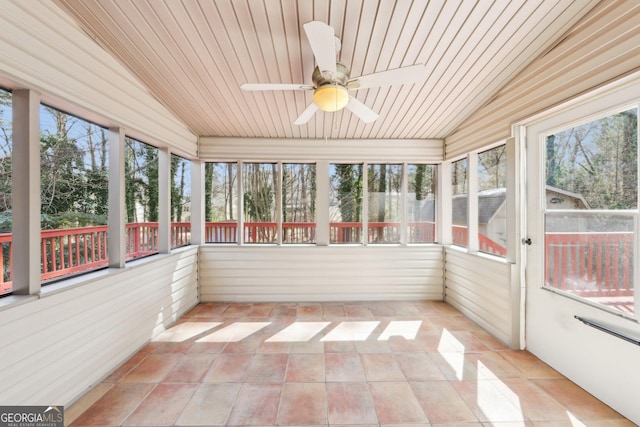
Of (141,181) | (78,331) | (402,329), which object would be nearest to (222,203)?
(141,181)

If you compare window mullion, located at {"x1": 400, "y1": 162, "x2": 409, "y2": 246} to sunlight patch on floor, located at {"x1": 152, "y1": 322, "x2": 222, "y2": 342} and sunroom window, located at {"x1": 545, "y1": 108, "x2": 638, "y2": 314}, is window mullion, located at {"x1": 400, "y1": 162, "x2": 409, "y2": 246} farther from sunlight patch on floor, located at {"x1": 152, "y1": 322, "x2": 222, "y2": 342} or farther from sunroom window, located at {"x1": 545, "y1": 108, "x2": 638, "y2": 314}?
sunlight patch on floor, located at {"x1": 152, "y1": 322, "x2": 222, "y2": 342}

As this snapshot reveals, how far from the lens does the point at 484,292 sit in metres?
3.12

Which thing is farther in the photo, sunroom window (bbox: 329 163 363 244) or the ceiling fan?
sunroom window (bbox: 329 163 363 244)

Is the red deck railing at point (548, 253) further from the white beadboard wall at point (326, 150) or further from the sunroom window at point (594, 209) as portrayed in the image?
the white beadboard wall at point (326, 150)

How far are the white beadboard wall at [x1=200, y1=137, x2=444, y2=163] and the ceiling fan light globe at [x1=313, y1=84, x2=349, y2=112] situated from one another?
84.0 inches

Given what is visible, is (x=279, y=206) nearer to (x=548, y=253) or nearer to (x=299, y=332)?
(x=299, y=332)

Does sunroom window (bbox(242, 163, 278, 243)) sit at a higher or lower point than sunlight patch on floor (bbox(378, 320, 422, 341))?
higher

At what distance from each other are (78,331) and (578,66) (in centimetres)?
433

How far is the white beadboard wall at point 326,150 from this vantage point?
13.4 feet

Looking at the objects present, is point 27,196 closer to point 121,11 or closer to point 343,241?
point 121,11

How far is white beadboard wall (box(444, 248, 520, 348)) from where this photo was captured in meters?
2.68

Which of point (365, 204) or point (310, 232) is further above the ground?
point (365, 204)

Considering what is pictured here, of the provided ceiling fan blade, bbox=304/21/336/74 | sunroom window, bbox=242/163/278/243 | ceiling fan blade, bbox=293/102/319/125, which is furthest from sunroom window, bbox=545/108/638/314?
sunroom window, bbox=242/163/278/243

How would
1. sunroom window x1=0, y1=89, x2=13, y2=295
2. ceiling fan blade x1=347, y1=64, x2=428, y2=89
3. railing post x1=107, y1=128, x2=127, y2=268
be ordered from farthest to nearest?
railing post x1=107, y1=128, x2=127, y2=268
ceiling fan blade x1=347, y1=64, x2=428, y2=89
sunroom window x1=0, y1=89, x2=13, y2=295
